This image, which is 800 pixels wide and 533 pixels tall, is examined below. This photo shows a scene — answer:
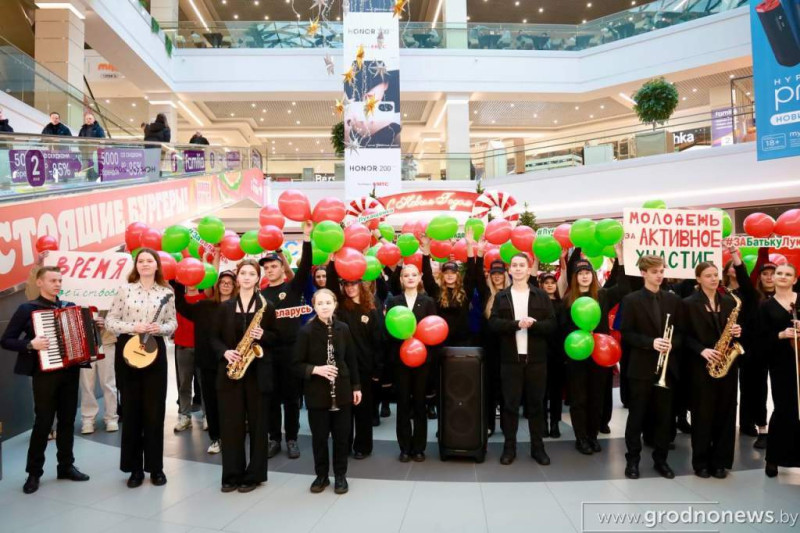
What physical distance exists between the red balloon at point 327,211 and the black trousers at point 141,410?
61.2 inches

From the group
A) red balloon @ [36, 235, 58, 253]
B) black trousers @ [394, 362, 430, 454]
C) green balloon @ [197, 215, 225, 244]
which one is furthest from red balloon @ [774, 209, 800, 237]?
red balloon @ [36, 235, 58, 253]

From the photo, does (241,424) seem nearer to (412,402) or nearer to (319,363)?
(319,363)

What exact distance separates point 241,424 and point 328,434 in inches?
23.3

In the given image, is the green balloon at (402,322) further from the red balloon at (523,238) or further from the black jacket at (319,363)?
the red balloon at (523,238)

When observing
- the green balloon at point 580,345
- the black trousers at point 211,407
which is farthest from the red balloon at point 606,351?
the black trousers at point 211,407

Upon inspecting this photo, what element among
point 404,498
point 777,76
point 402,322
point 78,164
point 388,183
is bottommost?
point 404,498

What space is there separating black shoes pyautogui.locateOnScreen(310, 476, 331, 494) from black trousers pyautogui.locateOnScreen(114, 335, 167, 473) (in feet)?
3.67

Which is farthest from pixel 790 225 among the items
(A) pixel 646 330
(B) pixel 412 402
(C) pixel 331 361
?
(C) pixel 331 361

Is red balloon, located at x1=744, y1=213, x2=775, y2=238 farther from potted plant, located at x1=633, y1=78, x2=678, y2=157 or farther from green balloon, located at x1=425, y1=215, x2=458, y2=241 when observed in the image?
potted plant, located at x1=633, y1=78, x2=678, y2=157

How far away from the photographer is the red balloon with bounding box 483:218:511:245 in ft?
14.9

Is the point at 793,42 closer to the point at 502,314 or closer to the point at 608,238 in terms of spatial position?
the point at 608,238

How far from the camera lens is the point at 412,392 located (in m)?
4.05

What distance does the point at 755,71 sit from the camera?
5.44 metres

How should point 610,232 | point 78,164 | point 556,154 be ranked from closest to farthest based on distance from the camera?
point 610,232
point 78,164
point 556,154
